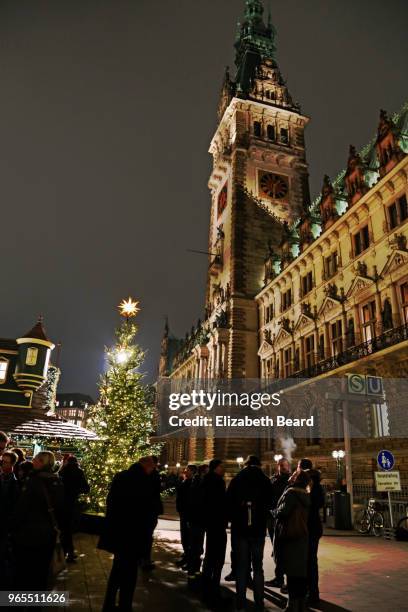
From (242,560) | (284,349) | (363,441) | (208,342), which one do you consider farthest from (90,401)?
(242,560)

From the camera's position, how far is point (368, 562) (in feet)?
Answer: 33.3

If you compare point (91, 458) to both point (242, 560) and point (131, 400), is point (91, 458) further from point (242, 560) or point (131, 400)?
point (242, 560)

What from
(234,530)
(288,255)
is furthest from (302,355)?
(234,530)

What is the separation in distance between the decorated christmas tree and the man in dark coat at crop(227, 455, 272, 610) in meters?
10.8

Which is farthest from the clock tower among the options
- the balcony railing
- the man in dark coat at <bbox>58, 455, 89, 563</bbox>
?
the man in dark coat at <bbox>58, 455, 89, 563</bbox>

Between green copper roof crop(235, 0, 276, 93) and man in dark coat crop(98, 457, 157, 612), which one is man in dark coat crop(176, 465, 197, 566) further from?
green copper roof crop(235, 0, 276, 93)

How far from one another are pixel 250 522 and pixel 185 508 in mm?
3999

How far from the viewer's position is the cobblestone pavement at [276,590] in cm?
673

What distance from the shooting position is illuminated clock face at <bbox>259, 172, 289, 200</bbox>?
47719 mm

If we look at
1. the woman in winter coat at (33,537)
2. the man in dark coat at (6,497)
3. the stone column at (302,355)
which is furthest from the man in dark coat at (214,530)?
the stone column at (302,355)

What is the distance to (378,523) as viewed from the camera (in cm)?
1514

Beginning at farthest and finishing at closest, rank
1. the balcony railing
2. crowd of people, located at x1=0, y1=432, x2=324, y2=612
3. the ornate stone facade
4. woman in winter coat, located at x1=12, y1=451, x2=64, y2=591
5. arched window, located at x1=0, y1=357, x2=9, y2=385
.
Result: 1. arched window, located at x1=0, y1=357, x2=9, y2=385
2. the ornate stone facade
3. the balcony railing
4. crowd of people, located at x1=0, y1=432, x2=324, y2=612
5. woman in winter coat, located at x1=12, y1=451, x2=64, y2=591

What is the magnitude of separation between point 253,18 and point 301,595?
260 feet

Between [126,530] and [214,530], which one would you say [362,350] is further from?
[126,530]
